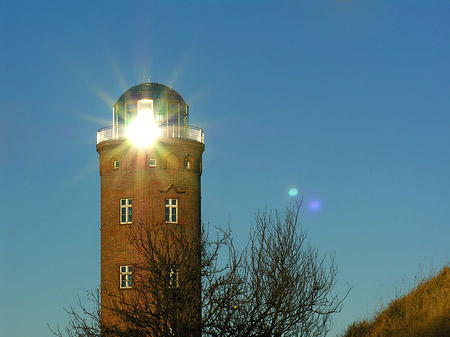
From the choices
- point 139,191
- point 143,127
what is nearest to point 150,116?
point 143,127

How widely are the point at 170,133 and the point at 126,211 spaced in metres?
5.30

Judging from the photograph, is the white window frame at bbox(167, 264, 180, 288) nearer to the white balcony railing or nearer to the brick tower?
the brick tower

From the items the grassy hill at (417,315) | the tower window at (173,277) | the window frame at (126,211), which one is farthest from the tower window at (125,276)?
the grassy hill at (417,315)

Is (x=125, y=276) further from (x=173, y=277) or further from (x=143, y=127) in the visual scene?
(x=173, y=277)

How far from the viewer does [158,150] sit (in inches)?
1923

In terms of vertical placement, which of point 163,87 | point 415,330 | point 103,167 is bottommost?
point 415,330

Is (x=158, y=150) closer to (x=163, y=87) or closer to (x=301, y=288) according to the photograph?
(x=163, y=87)

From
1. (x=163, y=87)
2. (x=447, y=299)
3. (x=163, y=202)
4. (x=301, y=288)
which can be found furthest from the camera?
(x=163, y=87)

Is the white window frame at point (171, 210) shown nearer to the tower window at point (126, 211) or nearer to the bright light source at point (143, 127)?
the tower window at point (126, 211)

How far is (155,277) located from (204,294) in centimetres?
182

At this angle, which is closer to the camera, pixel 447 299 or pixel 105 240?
pixel 447 299

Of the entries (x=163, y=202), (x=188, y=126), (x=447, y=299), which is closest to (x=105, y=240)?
(x=163, y=202)

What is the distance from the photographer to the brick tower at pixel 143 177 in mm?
47625

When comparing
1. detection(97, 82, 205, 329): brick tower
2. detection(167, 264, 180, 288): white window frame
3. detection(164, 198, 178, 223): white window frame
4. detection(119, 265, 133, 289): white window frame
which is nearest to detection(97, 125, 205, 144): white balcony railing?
detection(97, 82, 205, 329): brick tower
